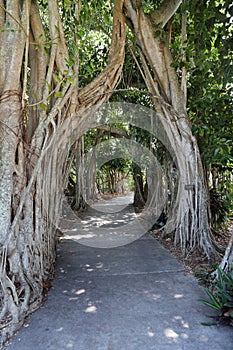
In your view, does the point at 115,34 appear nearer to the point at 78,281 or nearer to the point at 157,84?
the point at 157,84

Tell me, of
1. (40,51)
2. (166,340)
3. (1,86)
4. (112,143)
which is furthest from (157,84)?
(112,143)

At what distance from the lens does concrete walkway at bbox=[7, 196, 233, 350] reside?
141 cm

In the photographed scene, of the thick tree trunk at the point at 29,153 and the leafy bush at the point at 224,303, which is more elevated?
the thick tree trunk at the point at 29,153

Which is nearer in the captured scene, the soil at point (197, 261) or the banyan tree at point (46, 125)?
the banyan tree at point (46, 125)

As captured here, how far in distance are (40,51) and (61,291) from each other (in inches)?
83.4

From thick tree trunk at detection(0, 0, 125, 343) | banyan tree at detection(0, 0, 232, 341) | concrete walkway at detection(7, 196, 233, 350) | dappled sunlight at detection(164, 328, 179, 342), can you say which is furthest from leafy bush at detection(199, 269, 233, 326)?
thick tree trunk at detection(0, 0, 125, 343)

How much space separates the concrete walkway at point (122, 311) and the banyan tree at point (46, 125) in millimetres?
170

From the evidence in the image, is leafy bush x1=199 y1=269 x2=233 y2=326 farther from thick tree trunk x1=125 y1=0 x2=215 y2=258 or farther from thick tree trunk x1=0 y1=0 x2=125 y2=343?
thick tree trunk x1=0 y1=0 x2=125 y2=343

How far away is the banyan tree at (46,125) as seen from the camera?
178 cm

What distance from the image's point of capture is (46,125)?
2092 mm

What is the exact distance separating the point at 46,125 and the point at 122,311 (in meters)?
1.55

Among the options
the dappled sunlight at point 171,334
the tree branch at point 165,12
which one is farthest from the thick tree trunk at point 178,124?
the dappled sunlight at point 171,334

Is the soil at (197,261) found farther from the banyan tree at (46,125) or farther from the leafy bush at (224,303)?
the leafy bush at (224,303)

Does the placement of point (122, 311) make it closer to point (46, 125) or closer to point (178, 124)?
point (46, 125)
